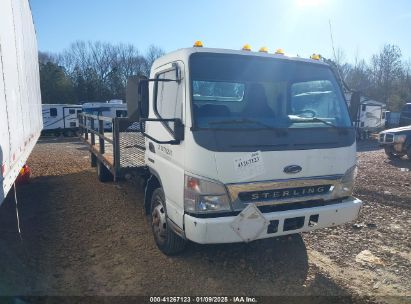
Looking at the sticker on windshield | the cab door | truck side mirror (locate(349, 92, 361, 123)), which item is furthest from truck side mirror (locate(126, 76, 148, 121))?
truck side mirror (locate(349, 92, 361, 123))

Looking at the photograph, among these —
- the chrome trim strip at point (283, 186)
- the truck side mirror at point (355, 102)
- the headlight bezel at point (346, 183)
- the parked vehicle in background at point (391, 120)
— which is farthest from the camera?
the parked vehicle in background at point (391, 120)

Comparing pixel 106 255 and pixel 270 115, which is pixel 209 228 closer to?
pixel 270 115

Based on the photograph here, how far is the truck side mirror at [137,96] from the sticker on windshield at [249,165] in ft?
4.11

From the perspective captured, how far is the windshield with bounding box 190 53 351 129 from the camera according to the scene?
11.1ft

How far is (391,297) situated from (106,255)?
10.9ft

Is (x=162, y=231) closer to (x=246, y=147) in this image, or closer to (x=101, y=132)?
(x=246, y=147)

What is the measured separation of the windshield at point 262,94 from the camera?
3369 millimetres

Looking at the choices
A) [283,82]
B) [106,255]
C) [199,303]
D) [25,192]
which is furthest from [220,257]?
[25,192]

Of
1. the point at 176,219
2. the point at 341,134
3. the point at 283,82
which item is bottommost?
the point at 176,219

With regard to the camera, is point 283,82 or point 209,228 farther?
point 283,82

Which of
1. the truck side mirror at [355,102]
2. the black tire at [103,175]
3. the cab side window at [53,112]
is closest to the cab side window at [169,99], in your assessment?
the truck side mirror at [355,102]

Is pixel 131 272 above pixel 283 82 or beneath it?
beneath

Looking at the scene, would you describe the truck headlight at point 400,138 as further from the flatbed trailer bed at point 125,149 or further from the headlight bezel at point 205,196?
the headlight bezel at point 205,196

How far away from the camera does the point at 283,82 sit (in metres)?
3.95
